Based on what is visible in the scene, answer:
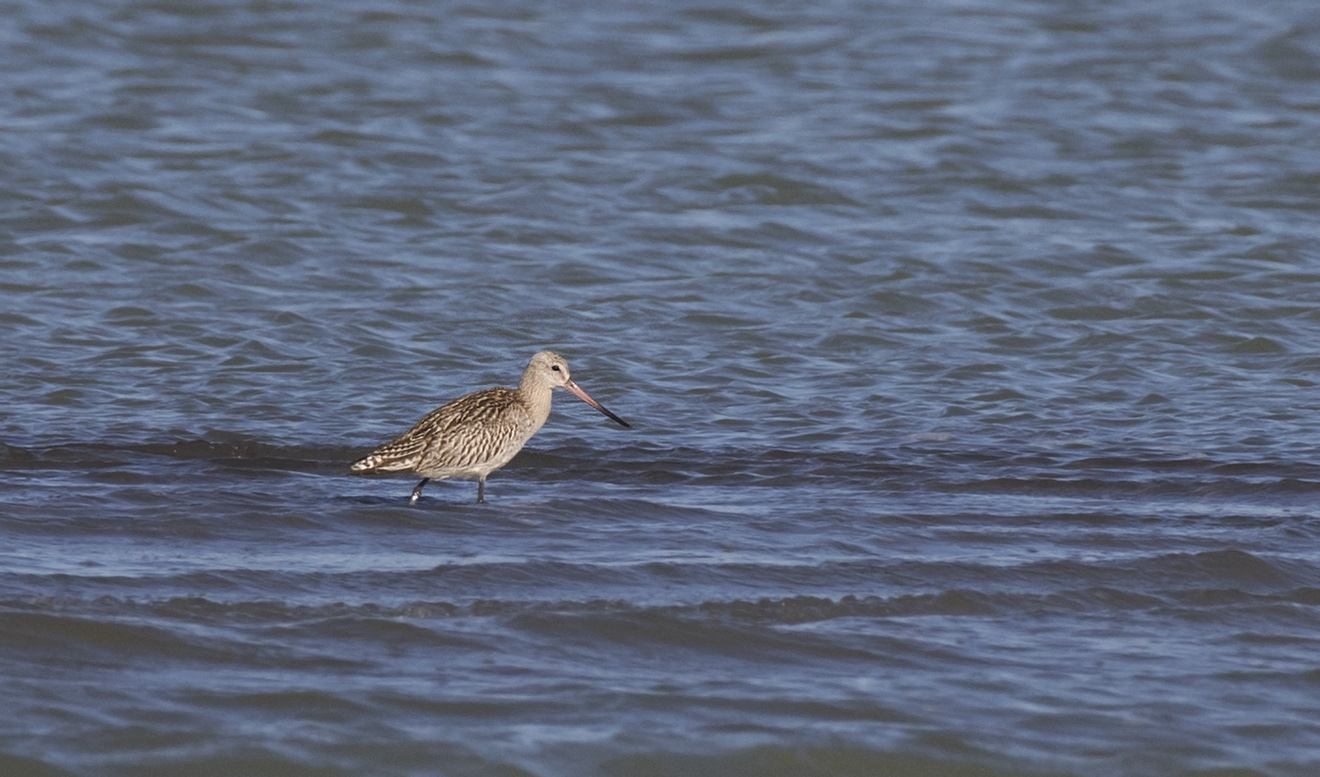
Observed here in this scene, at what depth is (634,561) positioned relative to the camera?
21.3 ft

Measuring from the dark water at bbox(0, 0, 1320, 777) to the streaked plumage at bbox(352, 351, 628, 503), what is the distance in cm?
18

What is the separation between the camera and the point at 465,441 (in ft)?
25.5

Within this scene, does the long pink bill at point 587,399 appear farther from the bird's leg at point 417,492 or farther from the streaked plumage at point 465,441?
the bird's leg at point 417,492

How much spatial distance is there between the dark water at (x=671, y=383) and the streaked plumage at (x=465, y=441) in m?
0.18

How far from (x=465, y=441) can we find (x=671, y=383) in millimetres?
2184

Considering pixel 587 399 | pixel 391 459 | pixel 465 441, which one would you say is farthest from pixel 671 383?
pixel 391 459

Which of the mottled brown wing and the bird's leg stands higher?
the mottled brown wing

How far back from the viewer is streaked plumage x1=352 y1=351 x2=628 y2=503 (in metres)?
7.72

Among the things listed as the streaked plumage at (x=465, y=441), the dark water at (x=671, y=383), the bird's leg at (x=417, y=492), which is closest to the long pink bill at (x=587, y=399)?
the dark water at (x=671, y=383)

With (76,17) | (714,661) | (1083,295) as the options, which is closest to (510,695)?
(714,661)

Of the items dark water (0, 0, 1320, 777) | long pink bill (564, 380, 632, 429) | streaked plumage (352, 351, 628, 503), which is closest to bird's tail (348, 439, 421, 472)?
streaked plumage (352, 351, 628, 503)

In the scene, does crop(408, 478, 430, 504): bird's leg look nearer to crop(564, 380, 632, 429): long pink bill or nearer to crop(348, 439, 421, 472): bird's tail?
crop(348, 439, 421, 472): bird's tail

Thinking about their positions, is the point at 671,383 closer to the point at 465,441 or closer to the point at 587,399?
the point at 587,399

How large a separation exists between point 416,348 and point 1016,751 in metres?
6.01
